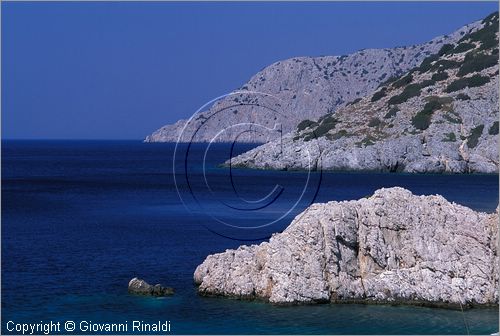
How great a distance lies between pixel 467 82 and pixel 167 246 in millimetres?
88217

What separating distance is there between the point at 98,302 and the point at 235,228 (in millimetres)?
24806

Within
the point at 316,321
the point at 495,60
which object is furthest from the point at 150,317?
the point at 495,60

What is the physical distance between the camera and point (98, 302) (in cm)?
3306

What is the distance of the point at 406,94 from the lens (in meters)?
131

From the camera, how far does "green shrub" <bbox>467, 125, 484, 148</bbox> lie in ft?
364

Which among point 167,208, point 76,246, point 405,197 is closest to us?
point 405,197

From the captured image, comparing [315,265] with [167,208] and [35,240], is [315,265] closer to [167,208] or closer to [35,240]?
[35,240]

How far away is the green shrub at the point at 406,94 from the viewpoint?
5128 inches

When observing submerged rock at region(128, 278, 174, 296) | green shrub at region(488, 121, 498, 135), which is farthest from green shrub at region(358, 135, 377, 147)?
submerged rock at region(128, 278, 174, 296)

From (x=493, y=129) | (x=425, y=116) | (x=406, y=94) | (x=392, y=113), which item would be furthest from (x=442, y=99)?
(x=493, y=129)

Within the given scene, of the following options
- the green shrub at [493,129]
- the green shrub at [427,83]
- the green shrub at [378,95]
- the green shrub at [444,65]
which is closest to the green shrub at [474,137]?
the green shrub at [493,129]

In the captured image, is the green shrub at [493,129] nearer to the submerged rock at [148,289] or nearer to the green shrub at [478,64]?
the green shrub at [478,64]

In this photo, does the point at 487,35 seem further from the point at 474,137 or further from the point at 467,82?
the point at 474,137

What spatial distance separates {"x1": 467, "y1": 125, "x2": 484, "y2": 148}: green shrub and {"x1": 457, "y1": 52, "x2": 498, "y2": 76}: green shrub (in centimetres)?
2034
